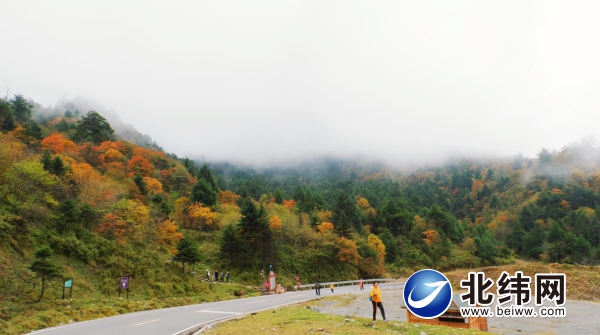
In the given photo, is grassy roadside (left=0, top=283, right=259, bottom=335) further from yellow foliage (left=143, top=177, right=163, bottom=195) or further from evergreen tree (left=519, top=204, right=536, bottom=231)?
evergreen tree (left=519, top=204, right=536, bottom=231)

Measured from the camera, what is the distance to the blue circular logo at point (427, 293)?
446 inches

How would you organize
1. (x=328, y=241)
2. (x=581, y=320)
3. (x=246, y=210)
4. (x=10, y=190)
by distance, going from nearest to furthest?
1. (x=581, y=320)
2. (x=10, y=190)
3. (x=246, y=210)
4. (x=328, y=241)

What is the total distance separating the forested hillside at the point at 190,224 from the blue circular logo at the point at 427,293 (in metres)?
19.7

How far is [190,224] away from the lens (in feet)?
167

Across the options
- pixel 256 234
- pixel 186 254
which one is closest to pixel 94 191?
pixel 186 254

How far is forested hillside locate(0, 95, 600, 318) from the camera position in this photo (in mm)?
27672

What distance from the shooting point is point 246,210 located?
4488 centimetres

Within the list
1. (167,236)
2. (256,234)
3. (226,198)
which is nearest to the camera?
(167,236)

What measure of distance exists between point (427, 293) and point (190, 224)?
44.1 metres

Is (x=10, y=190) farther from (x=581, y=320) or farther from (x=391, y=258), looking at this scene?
(x=391, y=258)

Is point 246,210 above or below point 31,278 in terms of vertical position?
above

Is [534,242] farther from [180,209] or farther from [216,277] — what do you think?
[180,209]

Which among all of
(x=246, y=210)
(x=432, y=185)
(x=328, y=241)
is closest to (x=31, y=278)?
(x=246, y=210)

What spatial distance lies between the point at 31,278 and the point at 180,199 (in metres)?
32.0
